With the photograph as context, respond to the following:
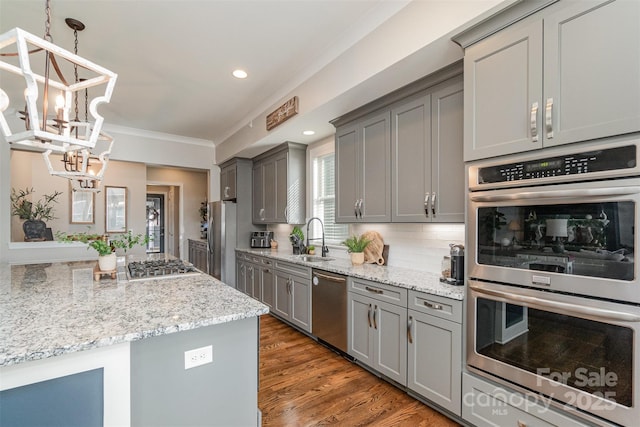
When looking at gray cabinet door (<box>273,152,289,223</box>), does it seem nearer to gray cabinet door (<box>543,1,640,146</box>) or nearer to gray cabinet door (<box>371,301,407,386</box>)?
gray cabinet door (<box>371,301,407,386</box>)

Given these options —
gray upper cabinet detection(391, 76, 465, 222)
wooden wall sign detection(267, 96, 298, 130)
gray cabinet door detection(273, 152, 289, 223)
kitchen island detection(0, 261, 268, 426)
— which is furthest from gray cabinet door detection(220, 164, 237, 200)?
kitchen island detection(0, 261, 268, 426)

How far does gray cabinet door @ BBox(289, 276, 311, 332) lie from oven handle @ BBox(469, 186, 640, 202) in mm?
2133

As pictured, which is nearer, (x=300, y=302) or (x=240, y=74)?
(x=240, y=74)

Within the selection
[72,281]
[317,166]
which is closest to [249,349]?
[72,281]

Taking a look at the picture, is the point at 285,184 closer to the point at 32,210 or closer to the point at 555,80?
the point at 555,80

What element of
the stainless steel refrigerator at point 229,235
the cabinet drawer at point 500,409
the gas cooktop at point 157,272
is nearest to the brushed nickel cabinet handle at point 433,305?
the cabinet drawer at point 500,409

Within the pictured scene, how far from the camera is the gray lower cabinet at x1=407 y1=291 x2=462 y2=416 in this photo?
1.94 m

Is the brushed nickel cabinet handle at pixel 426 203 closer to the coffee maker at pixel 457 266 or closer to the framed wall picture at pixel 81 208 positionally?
the coffee maker at pixel 457 266

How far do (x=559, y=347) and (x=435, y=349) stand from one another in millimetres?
734

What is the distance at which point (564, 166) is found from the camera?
1.47 m

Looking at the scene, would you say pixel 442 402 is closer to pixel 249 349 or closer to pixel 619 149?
pixel 249 349

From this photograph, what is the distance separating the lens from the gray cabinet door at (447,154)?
220 centimetres

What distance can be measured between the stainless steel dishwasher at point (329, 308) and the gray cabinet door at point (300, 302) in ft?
0.28

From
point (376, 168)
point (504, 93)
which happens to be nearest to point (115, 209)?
point (376, 168)
